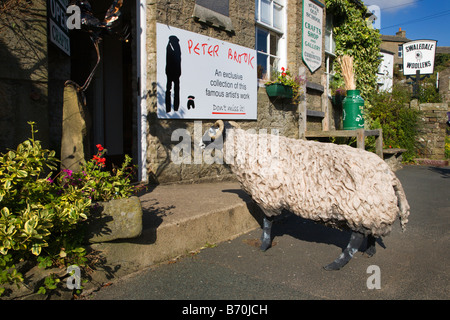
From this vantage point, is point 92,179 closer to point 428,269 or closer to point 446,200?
Answer: point 428,269

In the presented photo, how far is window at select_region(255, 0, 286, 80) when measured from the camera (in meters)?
7.21

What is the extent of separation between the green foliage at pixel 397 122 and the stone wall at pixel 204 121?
170 inches

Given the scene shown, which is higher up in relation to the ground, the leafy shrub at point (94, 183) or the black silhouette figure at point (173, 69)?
the black silhouette figure at point (173, 69)

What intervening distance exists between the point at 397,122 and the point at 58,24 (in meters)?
10.4

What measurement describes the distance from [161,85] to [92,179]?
2633 mm

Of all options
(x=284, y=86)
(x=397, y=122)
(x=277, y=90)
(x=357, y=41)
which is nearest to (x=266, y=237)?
(x=277, y=90)

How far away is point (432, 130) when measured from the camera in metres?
11.2

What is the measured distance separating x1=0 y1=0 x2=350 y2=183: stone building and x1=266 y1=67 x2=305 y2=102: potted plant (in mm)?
169

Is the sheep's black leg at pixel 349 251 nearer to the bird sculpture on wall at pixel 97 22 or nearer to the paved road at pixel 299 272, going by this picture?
the paved road at pixel 299 272

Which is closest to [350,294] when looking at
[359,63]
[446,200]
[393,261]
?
[393,261]

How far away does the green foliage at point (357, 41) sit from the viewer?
406 inches

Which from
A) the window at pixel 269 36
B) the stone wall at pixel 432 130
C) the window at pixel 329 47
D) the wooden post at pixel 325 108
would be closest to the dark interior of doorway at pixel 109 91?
the window at pixel 269 36

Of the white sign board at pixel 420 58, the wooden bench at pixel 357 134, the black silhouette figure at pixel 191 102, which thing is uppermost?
the white sign board at pixel 420 58

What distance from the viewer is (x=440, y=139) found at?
11062mm
